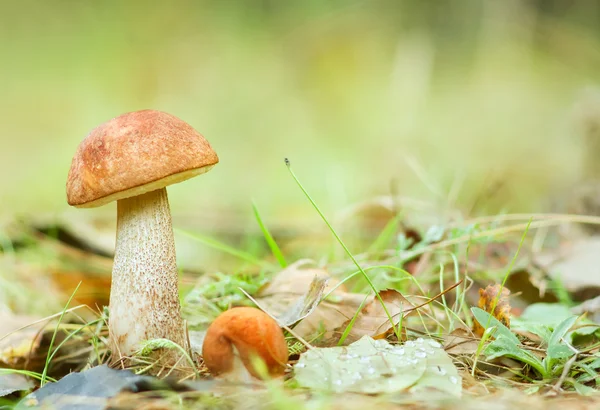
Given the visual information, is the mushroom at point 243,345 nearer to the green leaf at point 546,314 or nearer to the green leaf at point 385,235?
the green leaf at point 546,314

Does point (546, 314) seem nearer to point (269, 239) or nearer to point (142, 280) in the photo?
point (269, 239)

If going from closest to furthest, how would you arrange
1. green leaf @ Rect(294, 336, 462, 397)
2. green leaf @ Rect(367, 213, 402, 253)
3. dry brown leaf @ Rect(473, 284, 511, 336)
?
green leaf @ Rect(294, 336, 462, 397) → dry brown leaf @ Rect(473, 284, 511, 336) → green leaf @ Rect(367, 213, 402, 253)

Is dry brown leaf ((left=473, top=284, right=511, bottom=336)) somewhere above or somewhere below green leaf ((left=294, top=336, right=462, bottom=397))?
above

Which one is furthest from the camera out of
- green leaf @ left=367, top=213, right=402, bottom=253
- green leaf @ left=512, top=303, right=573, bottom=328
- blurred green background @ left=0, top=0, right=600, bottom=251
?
blurred green background @ left=0, top=0, right=600, bottom=251

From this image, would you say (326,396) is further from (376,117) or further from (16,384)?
(376,117)

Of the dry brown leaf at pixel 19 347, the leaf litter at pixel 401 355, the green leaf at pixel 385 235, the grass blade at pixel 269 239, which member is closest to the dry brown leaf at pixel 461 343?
the leaf litter at pixel 401 355

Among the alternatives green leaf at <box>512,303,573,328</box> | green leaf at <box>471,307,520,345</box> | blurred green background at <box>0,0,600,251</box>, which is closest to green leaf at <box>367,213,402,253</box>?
green leaf at <box>512,303,573,328</box>

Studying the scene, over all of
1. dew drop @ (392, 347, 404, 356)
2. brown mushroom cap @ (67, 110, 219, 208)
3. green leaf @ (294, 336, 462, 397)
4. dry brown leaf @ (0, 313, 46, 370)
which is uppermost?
brown mushroom cap @ (67, 110, 219, 208)

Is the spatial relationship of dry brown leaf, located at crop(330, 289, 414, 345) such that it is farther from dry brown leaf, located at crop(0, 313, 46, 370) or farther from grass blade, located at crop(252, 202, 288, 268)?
dry brown leaf, located at crop(0, 313, 46, 370)
